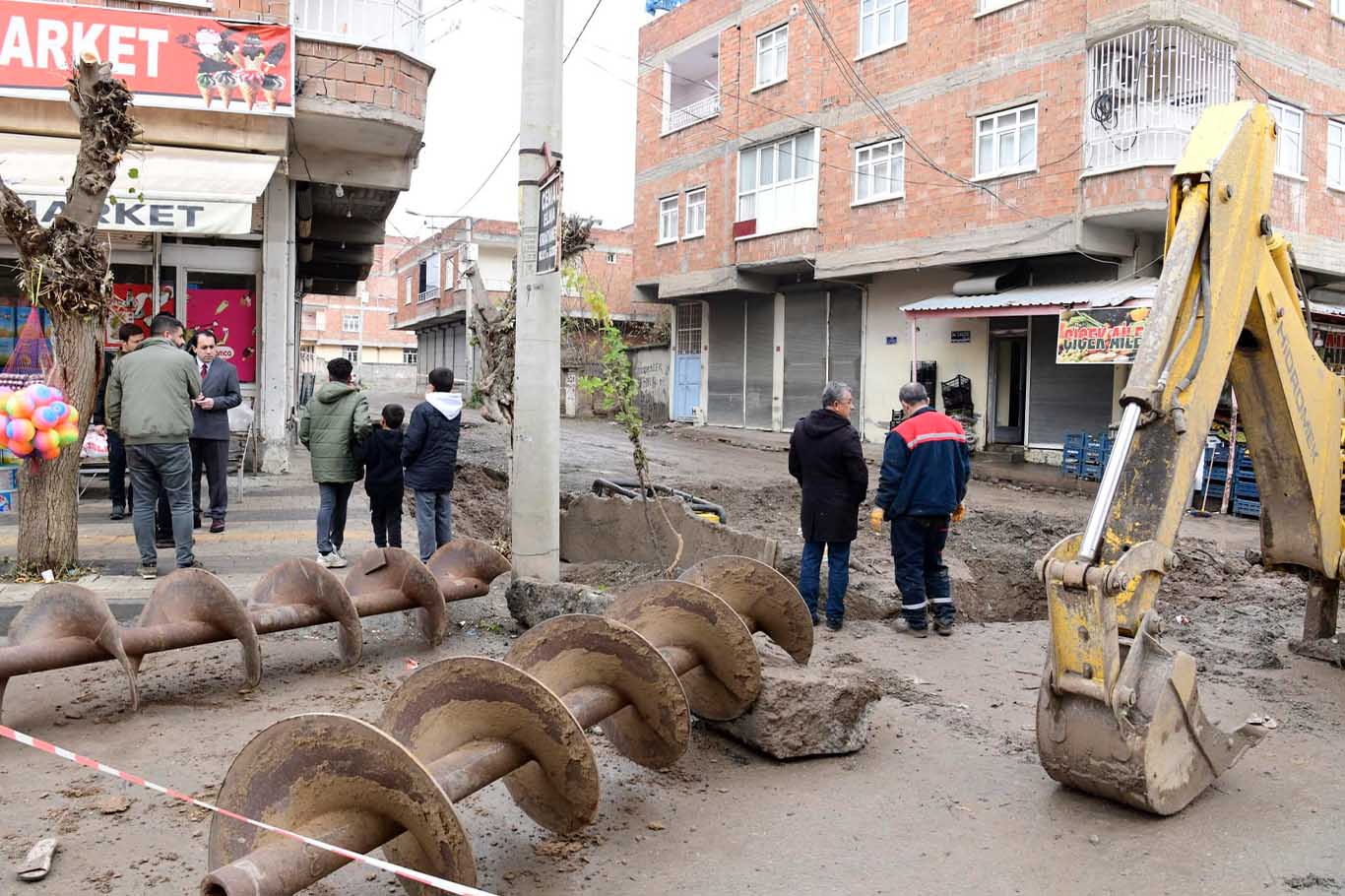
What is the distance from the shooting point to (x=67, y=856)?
366cm

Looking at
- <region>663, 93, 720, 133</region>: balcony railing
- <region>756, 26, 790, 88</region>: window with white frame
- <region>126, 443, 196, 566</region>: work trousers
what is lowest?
<region>126, 443, 196, 566</region>: work trousers

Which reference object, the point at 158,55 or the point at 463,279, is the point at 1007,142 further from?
the point at 463,279

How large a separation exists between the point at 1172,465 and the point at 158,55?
1244 centimetres

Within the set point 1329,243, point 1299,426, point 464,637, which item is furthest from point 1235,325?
point 1329,243

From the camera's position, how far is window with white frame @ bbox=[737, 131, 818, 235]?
2492 cm

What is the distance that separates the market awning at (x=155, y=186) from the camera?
1127cm

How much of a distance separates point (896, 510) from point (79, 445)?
609cm

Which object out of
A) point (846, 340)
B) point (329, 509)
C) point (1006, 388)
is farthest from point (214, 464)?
point (846, 340)

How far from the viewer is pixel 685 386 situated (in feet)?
106

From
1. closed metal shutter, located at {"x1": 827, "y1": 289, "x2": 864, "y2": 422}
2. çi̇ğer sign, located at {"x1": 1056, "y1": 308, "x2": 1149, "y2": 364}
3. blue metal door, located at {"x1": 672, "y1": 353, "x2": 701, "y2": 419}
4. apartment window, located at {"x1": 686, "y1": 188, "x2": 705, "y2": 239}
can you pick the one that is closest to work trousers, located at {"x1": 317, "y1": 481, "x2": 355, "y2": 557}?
çi̇ğer sign, located at {"x1": 1056, "y1": 308, "x2": 1149, "y2": 364}

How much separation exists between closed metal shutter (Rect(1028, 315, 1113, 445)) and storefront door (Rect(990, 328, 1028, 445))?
29.8 inches

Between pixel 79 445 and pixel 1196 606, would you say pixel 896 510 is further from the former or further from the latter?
pixel 79 445

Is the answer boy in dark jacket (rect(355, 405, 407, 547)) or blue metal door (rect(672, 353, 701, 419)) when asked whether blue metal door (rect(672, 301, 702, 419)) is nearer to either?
blue metal door (rect(672, 353, 701, 419))

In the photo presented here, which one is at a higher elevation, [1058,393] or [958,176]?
[958,176]
